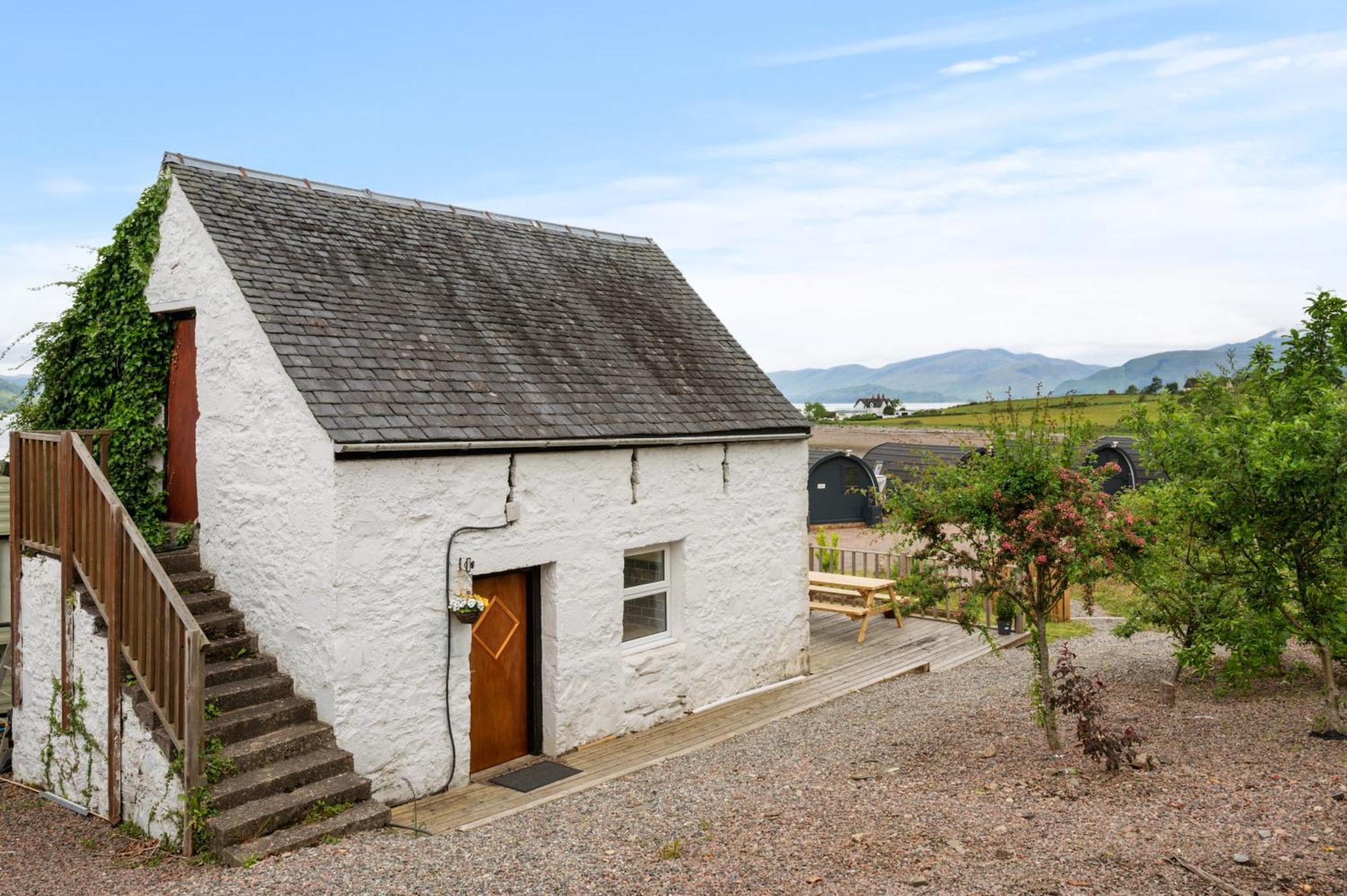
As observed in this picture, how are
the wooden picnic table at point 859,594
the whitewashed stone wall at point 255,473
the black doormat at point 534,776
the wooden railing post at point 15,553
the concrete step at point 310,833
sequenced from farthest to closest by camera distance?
the wooden picnic table at point 859,594
the wooden railing post at point 15,553
the black doormat at point 534,776
the whitewashed stone wall at point 255,473
the concrete step at point 310,833

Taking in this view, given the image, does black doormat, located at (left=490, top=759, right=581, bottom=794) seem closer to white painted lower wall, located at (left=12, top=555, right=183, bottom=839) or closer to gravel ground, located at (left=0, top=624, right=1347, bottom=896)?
gravel ground, located at (left=0, top=624, right=1347, bottom=896)

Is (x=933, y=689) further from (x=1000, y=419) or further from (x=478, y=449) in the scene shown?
(x=478, y=449)

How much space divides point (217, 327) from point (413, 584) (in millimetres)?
3300

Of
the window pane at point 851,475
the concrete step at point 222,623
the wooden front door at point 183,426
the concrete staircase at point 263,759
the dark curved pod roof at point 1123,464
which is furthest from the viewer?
the window pane at point 851,475

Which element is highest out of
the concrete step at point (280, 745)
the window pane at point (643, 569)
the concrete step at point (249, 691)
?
the window pane at point (643, 569)

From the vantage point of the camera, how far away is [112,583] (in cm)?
831

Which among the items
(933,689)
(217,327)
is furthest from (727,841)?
(217,327)

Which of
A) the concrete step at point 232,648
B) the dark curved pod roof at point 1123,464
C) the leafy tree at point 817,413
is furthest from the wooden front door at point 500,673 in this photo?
the leafy tree at point 817,413

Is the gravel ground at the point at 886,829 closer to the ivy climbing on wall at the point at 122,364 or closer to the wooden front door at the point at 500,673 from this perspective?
the wooden front door at the point at 500,673

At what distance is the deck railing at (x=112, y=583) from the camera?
7.54 metres

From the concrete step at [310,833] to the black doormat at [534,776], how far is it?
1.43 m

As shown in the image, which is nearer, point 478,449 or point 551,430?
point 478,449

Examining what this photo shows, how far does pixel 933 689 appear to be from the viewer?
11.9m

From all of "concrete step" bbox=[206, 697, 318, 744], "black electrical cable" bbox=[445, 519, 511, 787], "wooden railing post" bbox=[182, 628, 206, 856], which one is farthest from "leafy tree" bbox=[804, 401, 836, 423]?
"wooden railing post" bbox=[182, 628, 206, 856]
